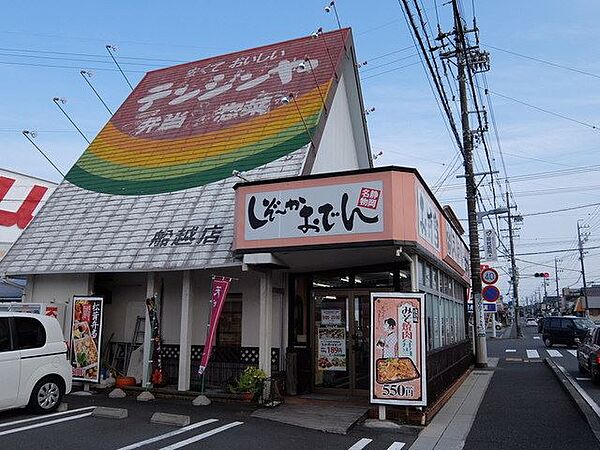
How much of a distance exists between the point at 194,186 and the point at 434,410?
7.44m

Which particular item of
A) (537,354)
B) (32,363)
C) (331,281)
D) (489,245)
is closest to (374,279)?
(331,281)

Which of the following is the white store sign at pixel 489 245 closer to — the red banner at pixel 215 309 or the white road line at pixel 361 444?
the red banner at pixel 215 309

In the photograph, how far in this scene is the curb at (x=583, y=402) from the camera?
8.71m

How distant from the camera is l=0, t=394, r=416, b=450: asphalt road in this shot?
741 cm

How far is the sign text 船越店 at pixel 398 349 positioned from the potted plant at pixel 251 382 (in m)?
2.43

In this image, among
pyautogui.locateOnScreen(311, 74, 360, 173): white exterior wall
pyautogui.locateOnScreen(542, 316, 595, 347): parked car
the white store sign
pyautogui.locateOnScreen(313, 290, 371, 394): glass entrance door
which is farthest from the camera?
pyautogui.locateOnScreen(542, 316, 595, 347): parked car

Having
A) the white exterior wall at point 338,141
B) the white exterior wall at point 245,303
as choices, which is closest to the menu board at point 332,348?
the white exterior wall at point 245,303

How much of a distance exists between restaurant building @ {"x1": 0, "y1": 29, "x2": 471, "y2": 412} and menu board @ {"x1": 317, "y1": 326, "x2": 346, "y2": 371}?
61mm

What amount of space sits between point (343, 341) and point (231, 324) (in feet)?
8.38

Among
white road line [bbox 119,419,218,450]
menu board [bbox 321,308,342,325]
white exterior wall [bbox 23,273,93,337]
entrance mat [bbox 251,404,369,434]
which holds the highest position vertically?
white exterior wall [bbox 23,273,93,337]

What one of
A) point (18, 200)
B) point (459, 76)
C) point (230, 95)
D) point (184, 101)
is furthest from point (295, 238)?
point (18, 200)

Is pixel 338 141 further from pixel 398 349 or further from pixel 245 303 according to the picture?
pixel 398 349

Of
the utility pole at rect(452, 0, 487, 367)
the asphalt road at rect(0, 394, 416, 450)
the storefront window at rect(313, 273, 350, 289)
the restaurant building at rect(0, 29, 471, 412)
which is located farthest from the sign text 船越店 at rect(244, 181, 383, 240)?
the utility pole at rect(452, 0, 487, 367)

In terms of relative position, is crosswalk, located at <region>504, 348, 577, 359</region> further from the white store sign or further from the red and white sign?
the red and white sign
